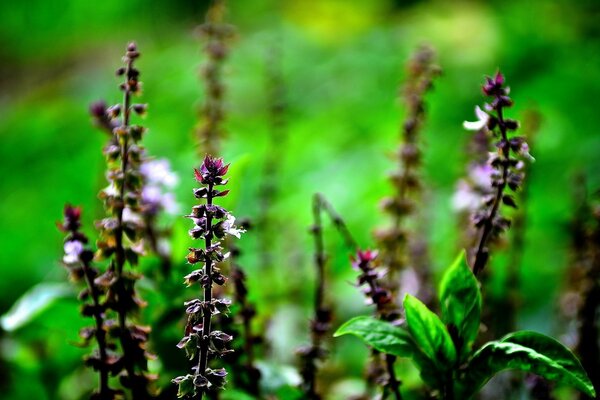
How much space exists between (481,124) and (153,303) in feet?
2.48

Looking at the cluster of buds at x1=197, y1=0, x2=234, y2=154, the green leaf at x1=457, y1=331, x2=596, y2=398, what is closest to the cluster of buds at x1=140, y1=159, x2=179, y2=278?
the cluster of buds at x1=197, y1=0, x2=234, y2=154

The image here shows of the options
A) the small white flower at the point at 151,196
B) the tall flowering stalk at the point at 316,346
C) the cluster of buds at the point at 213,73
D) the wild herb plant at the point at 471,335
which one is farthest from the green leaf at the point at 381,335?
the cluster of buds at the point at 213,73

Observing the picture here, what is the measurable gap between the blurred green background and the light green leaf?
17 mm

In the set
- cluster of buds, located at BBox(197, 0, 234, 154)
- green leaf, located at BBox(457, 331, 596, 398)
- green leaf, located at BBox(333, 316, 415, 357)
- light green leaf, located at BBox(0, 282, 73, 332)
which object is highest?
cluster of buds, located at BBox(197, 0, 234, 154)

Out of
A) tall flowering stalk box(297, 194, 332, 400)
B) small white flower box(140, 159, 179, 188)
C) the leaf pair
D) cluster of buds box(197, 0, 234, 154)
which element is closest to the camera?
the leaf pair

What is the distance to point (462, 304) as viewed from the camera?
100 cm

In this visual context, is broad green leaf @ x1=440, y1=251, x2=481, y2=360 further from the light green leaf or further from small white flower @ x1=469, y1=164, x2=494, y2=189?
the light green leaf

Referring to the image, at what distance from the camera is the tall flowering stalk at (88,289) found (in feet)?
2.90

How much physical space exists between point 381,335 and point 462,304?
0.14 metres

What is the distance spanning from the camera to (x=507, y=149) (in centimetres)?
89

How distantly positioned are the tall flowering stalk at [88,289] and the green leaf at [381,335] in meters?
0.34

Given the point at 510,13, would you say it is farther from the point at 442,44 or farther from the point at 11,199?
the point at 11,199

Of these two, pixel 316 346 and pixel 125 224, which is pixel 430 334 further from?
pixel 125 224

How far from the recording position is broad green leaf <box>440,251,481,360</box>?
0.97 meters
